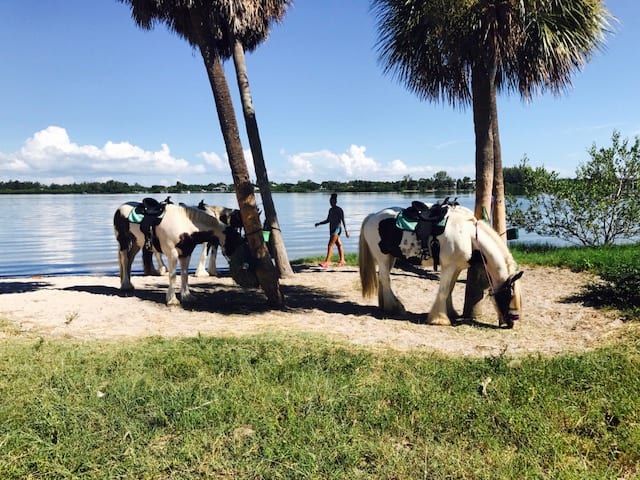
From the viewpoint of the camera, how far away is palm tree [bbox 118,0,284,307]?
27.2 ft

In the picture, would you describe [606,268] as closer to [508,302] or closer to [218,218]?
[508,302]

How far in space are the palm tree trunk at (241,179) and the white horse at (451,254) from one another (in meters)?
1.85

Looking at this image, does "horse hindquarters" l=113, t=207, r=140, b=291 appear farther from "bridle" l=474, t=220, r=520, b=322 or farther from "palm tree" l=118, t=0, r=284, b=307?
"bridle" l=474, t=220, r=520, b=322

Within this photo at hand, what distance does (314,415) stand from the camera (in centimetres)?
380

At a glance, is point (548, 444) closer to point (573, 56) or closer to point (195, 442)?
point (195, 442)

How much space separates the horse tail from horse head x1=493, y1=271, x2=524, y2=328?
219 cm

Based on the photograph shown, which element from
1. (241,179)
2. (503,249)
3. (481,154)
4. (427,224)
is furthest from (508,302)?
(241,179)

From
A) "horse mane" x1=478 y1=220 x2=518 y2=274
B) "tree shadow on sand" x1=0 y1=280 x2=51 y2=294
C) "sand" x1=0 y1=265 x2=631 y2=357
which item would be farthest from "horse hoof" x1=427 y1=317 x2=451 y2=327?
"tree shadow on sand" x1=0 y1=280 x2=51 y2=294

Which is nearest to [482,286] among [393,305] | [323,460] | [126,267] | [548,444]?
[393,305]

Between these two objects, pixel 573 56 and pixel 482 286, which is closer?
pixel 482 286

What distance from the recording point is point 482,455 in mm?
3301

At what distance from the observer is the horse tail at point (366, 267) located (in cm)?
862

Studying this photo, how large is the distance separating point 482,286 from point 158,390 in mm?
5646

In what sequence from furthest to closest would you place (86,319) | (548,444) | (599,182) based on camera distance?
(599,182)
(86,319)
(548,444)
